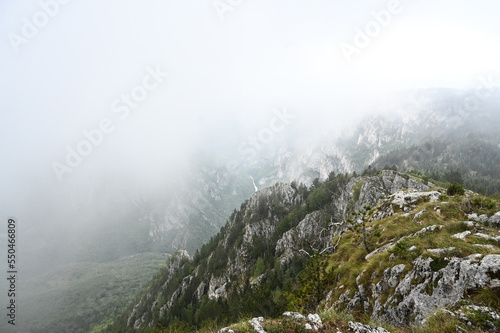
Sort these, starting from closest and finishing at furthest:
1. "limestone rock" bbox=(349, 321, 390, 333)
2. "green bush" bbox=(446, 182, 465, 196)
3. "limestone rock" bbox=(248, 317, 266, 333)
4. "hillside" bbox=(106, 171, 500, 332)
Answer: "limestone rock" bbox=(248, 317, 266, 333), "limestone rock" bbox=(349, 321, 390, 333), "hillside" bbox=(106, 171, 500, 332), "green bush" bbox=(446, 182, 465, 196)

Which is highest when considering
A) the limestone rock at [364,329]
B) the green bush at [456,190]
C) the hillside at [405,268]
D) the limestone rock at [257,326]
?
the limestone rock at [257,326]

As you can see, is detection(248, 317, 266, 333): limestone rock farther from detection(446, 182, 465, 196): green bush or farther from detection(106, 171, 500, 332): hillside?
detection(446, 182, 465, 196): green bush

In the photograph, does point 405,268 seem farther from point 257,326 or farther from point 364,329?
point 257,326

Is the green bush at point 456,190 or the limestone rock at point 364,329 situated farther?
the green bush at point 456,190

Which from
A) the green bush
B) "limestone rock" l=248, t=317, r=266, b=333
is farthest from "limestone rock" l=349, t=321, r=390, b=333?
the green bush

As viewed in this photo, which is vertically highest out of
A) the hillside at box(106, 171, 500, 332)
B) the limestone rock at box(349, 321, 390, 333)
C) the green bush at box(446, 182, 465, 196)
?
the limestone rock at box(349, 321, 390, 333)

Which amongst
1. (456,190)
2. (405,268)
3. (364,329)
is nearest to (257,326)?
(364,329)

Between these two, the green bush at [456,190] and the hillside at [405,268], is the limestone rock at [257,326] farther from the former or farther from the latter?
the green bush at [456,190]

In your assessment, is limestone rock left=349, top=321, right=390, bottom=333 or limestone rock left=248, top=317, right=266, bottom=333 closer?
limestone rock left=248, top=317, right=266, bottom=333

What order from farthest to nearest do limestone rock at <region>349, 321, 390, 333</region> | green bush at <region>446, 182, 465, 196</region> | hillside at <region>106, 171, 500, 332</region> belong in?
1. green bush at <region>446, 182, 465, 196</region>
2. hillside at <region>106, 171, 500, 332</region>
3. limestone rock at <region>349, 321, 390, 333</region>

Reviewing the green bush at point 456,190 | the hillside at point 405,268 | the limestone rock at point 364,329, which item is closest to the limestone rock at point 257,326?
the hillside at point 405,268

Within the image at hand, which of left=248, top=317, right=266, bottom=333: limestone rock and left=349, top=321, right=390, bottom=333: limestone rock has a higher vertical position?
left=248, top=317, right=266, bottom=333: limestone rock

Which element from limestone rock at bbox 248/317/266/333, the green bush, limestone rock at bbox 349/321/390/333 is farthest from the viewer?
the green bush

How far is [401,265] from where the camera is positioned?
17312mm
